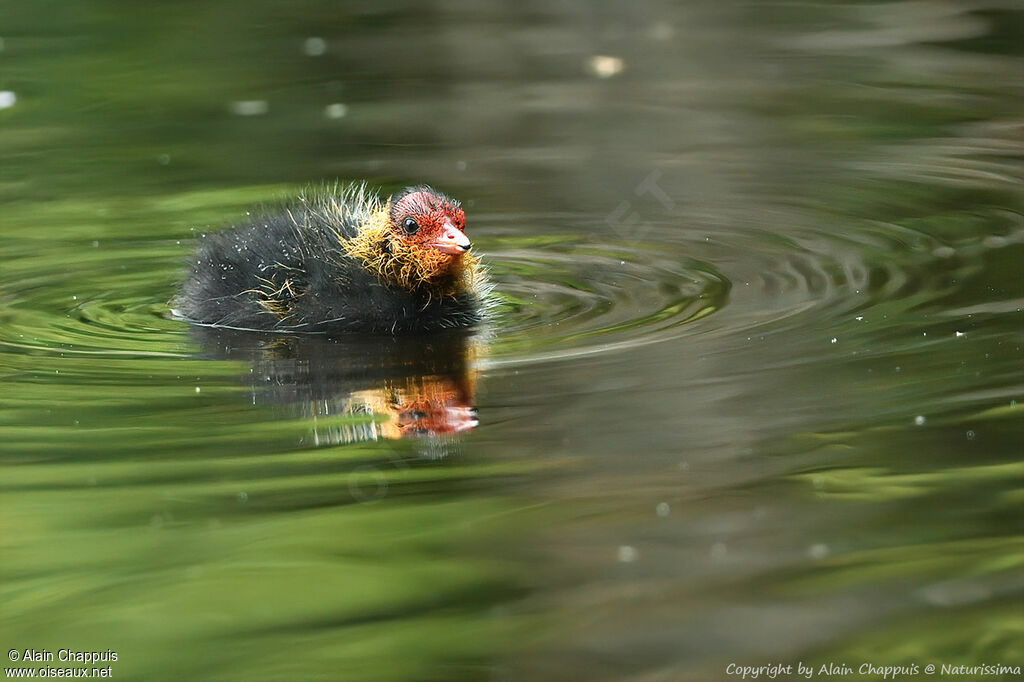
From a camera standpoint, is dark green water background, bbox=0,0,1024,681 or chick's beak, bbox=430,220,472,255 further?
chick's beak, bbox=430,220,472,255

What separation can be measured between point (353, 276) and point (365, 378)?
1.14 m

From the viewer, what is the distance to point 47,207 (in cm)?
1008

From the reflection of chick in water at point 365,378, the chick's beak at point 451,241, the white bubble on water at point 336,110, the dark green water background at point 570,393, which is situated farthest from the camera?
the white bubble on water at point 336,110

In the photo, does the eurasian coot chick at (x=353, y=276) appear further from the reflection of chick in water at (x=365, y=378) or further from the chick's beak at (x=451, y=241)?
the reflection of chick in water at (x=365, y=378)

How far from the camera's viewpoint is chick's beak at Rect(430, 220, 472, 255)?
25.0ft

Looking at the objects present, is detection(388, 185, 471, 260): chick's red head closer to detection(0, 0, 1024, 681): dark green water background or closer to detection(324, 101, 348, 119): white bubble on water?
detection(0, 0, 1024, 681): dark green water background

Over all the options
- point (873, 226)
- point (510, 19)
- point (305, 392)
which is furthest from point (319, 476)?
point (510, 19)

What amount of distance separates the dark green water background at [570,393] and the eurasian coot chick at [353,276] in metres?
0.29

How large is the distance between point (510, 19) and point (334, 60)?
191 centimetres

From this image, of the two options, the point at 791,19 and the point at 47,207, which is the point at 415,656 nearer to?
the point at 47,207

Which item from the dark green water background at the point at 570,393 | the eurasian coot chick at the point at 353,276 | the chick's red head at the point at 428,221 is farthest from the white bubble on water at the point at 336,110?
the chick's red head at the point at 428,221

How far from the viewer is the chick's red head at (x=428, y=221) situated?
774 cm

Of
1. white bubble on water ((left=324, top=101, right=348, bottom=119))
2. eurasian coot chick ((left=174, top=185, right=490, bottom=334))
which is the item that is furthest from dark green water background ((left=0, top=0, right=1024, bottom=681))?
eurasian coot chick ((left=174, top=185, right=490, bottom=334))

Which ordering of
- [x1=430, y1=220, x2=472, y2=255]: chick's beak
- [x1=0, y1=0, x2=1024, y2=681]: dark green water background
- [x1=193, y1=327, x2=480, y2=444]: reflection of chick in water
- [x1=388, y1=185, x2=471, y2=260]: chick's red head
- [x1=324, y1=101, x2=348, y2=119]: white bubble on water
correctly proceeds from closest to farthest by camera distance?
[x1=0, y1=0, x2=1024, y2=681]: dark green water background < [x1=193, y1=327, x2=480, y2=444]: reflection of chick in water < [x1=430, y1=220, x2=472, y2=255]: chick's beak < [x1=388, y1=185, x2=471, y2=260]: chick's red head < [x1=324, y1=101, x2=348, y2=119]: white bubble on water
